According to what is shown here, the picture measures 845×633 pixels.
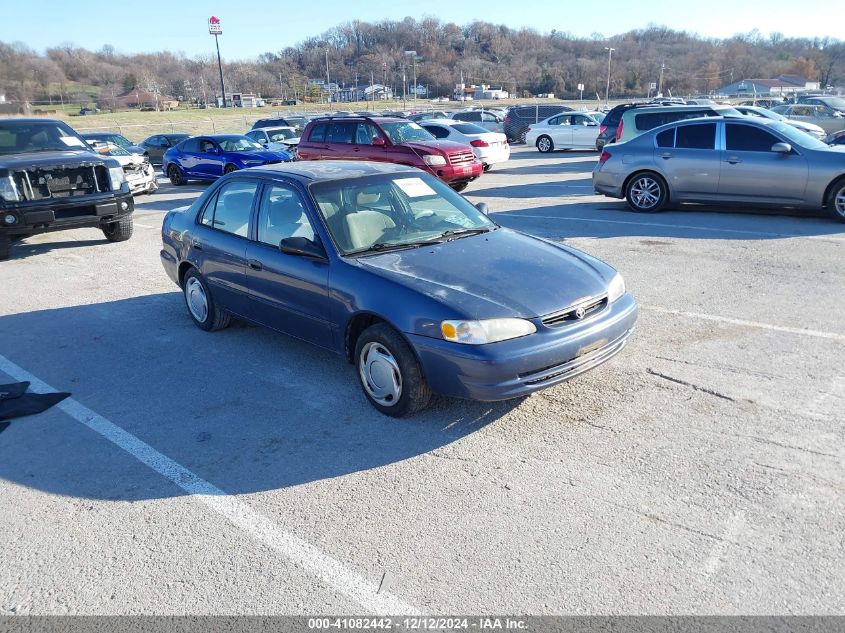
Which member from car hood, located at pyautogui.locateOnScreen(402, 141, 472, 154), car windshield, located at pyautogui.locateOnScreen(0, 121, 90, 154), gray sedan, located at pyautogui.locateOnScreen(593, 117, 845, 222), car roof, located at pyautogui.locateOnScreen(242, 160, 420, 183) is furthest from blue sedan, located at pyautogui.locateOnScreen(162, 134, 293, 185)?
car roof, located at pyautogui.locateOnScreen(242, 160, 420, 183)

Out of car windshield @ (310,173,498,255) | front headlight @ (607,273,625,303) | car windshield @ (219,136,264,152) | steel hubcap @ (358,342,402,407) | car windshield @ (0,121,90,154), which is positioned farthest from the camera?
car windshield @ (219,136,264,152)

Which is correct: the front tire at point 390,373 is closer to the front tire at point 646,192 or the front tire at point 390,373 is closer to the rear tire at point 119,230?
the rear tire at point 119,230

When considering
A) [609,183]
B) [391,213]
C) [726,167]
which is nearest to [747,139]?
[726,167]

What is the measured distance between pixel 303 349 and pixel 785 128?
8799mm

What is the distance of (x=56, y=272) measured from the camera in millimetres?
9148

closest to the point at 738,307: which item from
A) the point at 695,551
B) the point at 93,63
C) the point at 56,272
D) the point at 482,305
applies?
the point at 482,305

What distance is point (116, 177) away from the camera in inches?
413

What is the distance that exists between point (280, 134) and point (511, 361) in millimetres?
23915

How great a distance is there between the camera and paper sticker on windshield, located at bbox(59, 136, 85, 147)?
429 inches

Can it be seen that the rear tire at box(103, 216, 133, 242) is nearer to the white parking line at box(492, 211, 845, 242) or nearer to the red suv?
the red suv

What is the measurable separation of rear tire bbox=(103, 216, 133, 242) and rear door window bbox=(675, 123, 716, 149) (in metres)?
9.06

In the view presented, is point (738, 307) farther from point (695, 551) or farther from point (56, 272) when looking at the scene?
point (56, 272)

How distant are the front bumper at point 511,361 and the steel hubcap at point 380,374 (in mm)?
260

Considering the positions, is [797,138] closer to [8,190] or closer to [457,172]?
[457,172]
